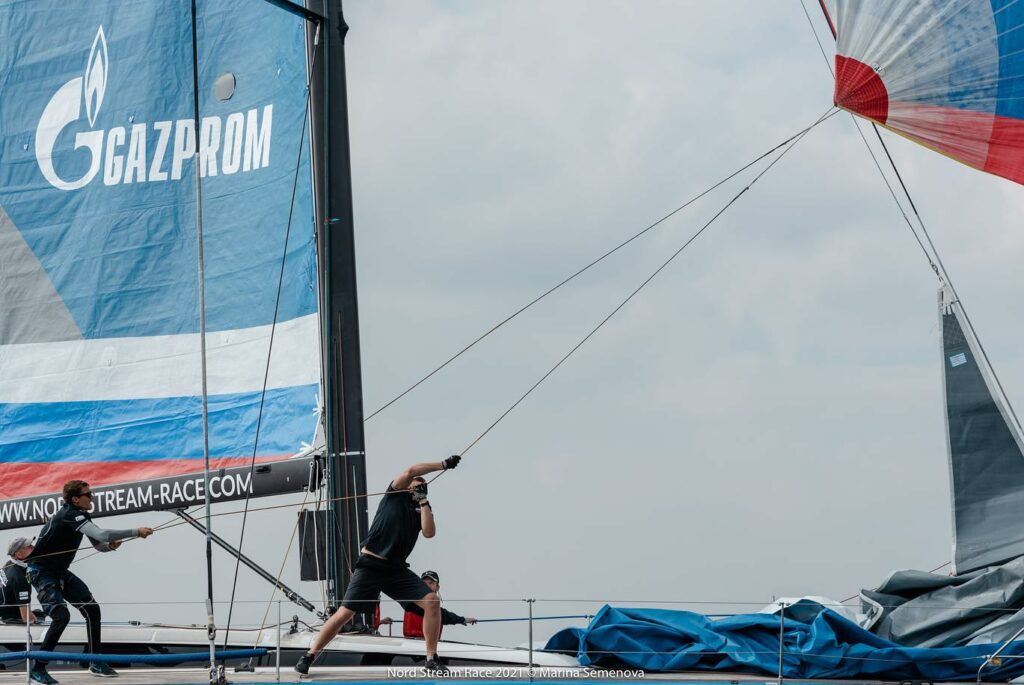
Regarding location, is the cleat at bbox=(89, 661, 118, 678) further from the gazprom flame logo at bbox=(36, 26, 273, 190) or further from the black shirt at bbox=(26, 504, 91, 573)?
the gazprom flame logo at bbox=(36, 26, 273, 190)

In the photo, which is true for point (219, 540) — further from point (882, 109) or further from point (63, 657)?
point (882, 109)

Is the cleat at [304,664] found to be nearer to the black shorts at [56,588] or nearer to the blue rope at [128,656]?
the blue rope at [128,656]

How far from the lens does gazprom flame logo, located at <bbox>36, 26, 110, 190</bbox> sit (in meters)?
13.9

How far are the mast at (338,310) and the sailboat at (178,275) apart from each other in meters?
0.02

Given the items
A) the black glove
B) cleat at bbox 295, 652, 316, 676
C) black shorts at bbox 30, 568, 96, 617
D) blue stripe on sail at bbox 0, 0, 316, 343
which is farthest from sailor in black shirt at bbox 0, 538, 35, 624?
the black glove


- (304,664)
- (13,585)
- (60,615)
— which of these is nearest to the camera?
(304,664)

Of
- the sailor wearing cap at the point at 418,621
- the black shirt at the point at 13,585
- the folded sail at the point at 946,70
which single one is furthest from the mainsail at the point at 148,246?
the folded sail at the point at 946,70

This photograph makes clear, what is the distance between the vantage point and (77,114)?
1407cm

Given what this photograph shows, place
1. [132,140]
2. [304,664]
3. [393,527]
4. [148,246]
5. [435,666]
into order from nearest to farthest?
[435,666]
[304,664]
[393,527]
[148,246]
[132,140]

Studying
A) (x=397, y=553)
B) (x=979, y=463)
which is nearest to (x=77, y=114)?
(x=397, y=553)

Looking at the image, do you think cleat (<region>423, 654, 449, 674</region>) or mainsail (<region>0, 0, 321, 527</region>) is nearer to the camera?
cleat (<region>423, 654, 449, 674</region>)

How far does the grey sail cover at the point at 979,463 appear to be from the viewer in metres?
11.1

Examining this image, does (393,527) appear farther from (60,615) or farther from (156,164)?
(156,164)

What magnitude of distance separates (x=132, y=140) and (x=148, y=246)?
1045 millimetres
